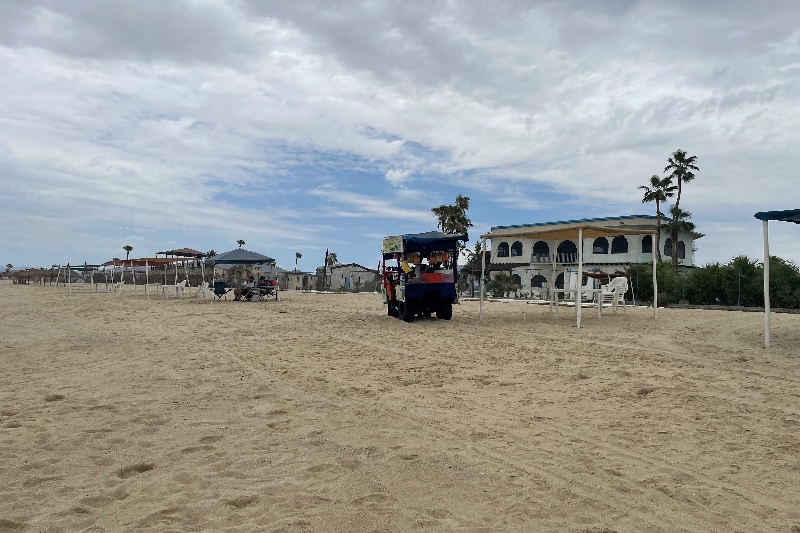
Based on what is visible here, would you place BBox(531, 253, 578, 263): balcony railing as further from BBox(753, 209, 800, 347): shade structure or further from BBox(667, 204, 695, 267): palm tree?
BBox(753, 209, 800, 347): shade structure

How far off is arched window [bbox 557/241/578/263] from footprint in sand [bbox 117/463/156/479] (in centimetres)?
3542

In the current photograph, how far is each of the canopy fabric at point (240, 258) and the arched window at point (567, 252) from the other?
68.7 feet

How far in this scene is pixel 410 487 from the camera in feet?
10.9

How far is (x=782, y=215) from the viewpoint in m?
8.56

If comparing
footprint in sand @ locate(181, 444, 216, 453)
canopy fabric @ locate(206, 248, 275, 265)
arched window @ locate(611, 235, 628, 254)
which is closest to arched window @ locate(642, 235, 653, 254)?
arched window @ locate(611, 235, 628, 254)

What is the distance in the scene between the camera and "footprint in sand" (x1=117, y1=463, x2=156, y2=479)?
3.51 m

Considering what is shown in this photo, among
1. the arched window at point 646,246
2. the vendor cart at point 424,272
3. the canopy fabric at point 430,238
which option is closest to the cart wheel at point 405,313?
the vendor cart at point 424,272

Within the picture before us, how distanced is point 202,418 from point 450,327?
7966 mm

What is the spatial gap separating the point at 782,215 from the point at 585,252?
29218 mm

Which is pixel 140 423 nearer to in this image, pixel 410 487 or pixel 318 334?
pixel 410 487

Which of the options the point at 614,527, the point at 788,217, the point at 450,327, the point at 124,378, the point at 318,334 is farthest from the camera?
the point at 450,327

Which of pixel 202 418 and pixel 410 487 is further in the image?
pixel 202 418

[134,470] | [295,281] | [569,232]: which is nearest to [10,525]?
[134,470]

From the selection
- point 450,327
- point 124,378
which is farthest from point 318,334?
point 124,378
